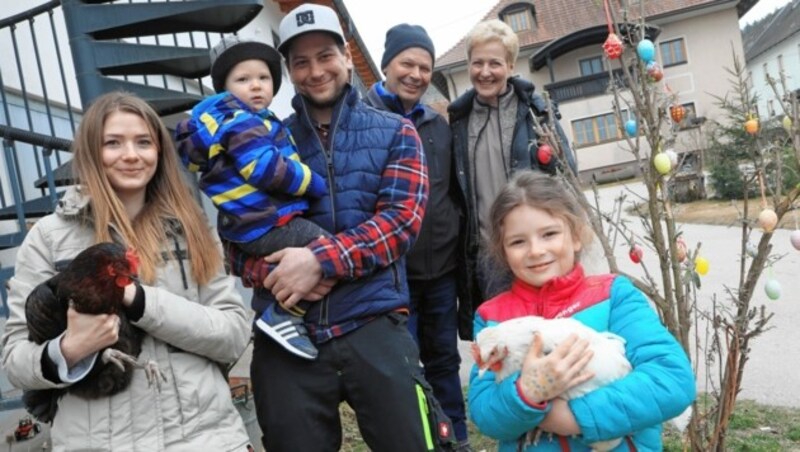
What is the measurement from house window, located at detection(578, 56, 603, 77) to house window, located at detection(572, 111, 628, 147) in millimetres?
2373

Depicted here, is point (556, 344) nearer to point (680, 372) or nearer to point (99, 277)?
point (680, 372)

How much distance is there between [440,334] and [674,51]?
30.2 metres

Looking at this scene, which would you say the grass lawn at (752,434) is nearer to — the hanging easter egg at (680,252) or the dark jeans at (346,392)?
the hanging easter egg at (680,252)

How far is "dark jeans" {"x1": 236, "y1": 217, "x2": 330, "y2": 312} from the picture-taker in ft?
7.18

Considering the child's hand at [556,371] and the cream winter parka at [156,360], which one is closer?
the child's hand at [556,371]

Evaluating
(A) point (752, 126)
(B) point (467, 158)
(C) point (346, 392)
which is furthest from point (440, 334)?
(A) point (752, 126)

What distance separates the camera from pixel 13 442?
146 inches

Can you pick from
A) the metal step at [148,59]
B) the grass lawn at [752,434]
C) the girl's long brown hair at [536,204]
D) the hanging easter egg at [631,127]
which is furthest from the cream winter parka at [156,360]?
the grass lawn at [752,434]

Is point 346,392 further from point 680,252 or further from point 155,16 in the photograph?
point 155,16

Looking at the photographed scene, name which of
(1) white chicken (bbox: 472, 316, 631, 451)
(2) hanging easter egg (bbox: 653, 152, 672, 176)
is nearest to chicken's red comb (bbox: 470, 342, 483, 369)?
(1) white chicken (bbox: 472, 316, 631, 451)

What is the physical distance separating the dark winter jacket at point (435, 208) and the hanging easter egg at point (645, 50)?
1.09 metres

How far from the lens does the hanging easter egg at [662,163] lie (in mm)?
2484

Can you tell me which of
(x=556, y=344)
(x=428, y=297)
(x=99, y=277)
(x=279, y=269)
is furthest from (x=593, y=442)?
(x=428, y=297)

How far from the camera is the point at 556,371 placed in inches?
64.6
